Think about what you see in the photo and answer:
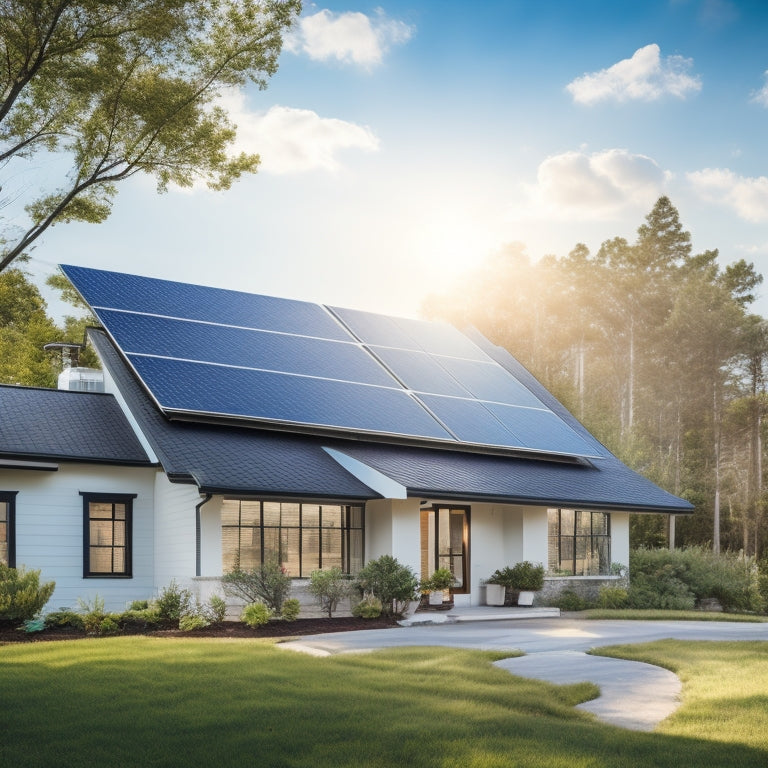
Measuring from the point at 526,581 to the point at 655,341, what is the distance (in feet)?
119

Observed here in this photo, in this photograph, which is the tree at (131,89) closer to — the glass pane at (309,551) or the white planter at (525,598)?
the glass pane at (309,551)

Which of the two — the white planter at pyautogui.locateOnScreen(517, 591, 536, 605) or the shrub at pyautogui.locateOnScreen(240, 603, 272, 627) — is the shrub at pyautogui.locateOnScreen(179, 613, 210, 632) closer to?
the shrub at pyautogui.locateOnScreen(240, 603, 272, 627)

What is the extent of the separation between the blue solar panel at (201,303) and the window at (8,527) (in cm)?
491

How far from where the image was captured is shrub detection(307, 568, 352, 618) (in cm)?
1728

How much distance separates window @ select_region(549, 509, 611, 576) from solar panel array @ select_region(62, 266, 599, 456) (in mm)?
1667

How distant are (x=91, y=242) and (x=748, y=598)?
1192 inches

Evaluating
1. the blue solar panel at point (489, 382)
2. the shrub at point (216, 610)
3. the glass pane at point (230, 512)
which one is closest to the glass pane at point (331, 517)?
the glass pane at point (230, 512)

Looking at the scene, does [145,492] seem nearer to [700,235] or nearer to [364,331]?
[364,331]

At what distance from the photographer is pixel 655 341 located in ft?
178

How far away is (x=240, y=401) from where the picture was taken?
19.0m

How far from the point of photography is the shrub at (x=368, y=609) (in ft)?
56.4

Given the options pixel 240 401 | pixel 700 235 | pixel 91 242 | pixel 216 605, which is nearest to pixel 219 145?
pixel 240 401

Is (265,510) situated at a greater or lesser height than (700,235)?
lesser

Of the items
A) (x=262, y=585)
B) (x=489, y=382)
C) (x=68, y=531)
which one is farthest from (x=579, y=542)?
(x=68, y=531)
